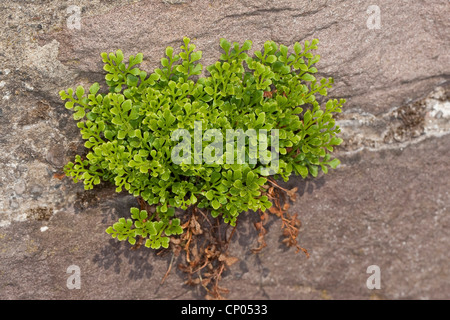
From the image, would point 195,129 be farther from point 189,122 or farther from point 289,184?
point 289,184

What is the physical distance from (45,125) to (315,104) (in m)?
2.49

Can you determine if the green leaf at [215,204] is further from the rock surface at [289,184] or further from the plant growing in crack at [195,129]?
the rock surface at [289,184]

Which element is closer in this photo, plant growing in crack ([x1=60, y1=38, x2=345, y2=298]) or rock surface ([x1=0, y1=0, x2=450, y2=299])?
plant growing in crack ([x1=60, y1=38, x2=345, y2=298])

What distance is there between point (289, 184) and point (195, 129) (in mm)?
1154

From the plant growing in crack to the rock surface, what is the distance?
0.61 ft

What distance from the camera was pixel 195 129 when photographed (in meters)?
3.46

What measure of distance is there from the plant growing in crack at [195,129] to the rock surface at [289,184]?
0.18 metres

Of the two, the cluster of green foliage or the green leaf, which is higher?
the cluster of green foliage

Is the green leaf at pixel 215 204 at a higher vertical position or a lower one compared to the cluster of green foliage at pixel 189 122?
lower

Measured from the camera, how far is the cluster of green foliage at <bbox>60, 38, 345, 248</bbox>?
3.52m

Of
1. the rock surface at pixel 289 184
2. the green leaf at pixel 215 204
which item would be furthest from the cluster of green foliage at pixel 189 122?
the rock surface at pixel 289 184

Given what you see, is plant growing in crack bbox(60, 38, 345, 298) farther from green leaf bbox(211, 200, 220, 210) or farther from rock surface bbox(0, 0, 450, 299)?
rock surface bbox(0, 0, 450, 299)

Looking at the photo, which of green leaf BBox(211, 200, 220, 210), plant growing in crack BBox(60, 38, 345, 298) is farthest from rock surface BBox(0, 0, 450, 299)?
green leaf BBox(211, 200, 220, 210)

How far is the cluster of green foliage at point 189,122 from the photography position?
3516 mm
